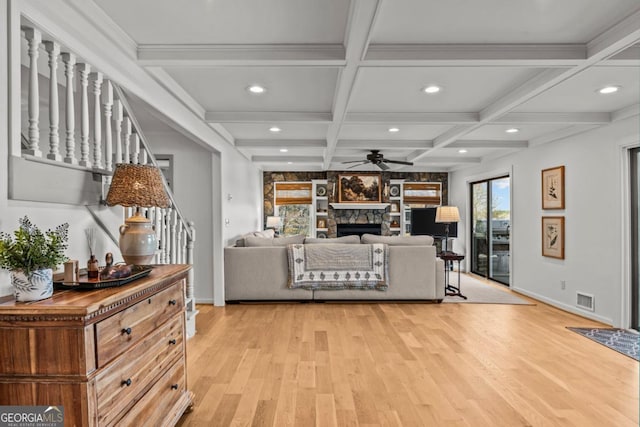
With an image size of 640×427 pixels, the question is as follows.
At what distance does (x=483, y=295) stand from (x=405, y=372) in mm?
3367

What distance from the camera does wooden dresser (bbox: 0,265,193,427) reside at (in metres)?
1.28

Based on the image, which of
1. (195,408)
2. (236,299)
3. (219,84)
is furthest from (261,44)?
(236,299)

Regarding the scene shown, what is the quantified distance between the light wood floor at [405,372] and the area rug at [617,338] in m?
Answer: 0.13

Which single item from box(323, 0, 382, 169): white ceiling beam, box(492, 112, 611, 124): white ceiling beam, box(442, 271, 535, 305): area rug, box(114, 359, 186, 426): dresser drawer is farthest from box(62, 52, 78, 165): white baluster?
box(442, 271, 535, 305): area rug

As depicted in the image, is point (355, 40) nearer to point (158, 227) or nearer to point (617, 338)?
point (158, 227)

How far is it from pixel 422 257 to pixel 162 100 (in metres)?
3.78

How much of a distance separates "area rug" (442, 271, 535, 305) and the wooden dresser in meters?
4.56

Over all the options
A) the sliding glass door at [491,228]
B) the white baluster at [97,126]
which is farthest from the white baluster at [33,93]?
the sliding glass door at [491,228]

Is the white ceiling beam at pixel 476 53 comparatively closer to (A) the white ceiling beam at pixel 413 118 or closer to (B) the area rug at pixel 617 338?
(A) the white ceiling beam at pixel 413 118

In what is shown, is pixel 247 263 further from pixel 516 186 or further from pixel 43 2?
pixel 516 186

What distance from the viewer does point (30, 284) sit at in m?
1.34

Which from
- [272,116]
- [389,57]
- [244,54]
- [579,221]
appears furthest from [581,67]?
[272,116]

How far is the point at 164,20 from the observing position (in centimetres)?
220

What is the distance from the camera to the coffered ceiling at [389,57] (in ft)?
6.79
